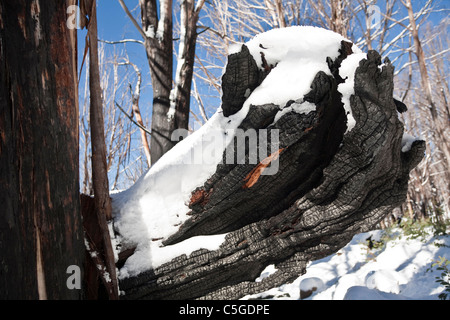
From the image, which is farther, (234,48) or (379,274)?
(379,274)

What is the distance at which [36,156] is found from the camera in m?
0.94

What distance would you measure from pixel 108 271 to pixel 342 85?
40.9 inches

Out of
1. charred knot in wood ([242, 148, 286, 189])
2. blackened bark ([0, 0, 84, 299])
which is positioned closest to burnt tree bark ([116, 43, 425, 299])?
charred knot in wood ([242, 148, 286, 189])

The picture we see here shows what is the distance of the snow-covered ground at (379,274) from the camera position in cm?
360

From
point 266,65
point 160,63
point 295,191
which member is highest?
point 160,63

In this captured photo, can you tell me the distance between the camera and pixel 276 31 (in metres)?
1.33

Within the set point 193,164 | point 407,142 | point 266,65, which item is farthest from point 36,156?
point 407,142

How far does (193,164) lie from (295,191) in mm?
398

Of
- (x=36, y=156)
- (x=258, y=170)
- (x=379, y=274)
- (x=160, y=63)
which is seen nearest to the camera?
(x=36, y=156)

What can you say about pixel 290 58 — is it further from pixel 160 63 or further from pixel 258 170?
pixel 160 63

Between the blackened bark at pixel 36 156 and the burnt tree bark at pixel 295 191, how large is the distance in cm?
40

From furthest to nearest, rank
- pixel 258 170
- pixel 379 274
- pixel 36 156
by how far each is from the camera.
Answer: pixel 379 274 < pixel 258 170 < pixel 36 156

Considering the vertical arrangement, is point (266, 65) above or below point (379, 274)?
above

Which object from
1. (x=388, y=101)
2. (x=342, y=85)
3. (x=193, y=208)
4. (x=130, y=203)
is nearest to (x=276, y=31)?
(x=342, y=85)
